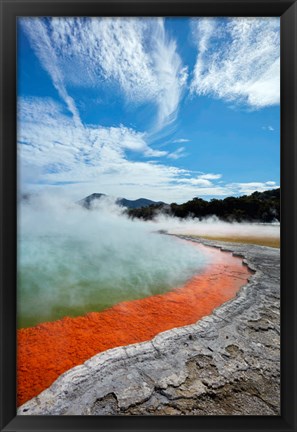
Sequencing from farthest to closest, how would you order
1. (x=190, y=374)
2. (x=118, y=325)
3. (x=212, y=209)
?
(x=212, y=209), (x=118, y=325), (x=190, y=374)

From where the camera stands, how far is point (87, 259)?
1.41 meters

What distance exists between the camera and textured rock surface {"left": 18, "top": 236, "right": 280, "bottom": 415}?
1176 millimetres

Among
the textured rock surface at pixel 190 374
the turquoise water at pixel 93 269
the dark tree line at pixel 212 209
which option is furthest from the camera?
the dark tree line at pixel 212 209

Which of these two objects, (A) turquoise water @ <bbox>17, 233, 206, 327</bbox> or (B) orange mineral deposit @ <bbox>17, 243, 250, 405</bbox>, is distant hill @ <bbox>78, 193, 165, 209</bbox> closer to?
(A) turquoise water @ <bbox>17, 233, 206, 327</bbox>

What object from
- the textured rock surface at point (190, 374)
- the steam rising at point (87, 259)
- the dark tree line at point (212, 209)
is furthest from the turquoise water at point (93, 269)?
→ the textured rock surface at point (190, 374)

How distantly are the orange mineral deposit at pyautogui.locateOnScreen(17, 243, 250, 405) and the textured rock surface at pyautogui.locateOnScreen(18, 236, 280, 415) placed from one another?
0.05m
